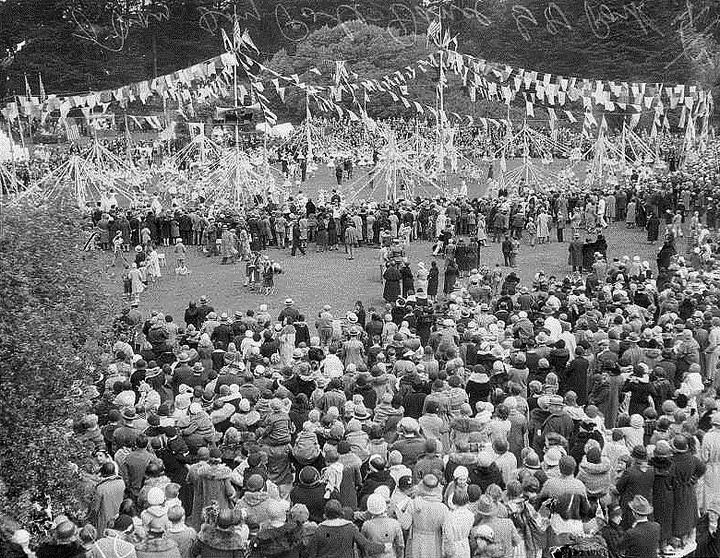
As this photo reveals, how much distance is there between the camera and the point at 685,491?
9.43 m

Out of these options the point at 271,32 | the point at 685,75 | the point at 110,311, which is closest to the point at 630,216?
the point at 110,311

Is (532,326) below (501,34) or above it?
below

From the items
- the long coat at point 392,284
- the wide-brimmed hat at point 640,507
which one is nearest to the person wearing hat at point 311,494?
the wide-brimmed hat at point 640,507

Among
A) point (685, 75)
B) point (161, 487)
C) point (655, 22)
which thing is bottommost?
point (161, 487)

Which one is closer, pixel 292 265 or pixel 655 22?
pixel 292 265

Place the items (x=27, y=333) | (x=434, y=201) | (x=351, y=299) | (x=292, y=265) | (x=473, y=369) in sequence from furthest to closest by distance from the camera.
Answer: (x=434, y=201), (x=292, y=265), (x=351, y=299), (x=473, y=369), (x=27, y=333)

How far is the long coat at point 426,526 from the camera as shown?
816 centimetres

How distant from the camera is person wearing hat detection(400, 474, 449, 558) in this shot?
8.16 metres

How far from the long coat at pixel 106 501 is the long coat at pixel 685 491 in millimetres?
6113

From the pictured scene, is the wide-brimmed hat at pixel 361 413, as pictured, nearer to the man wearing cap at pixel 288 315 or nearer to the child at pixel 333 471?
the child at pixel 333 471

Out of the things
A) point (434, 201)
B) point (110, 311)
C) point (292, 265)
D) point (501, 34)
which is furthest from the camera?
point (501, 34)

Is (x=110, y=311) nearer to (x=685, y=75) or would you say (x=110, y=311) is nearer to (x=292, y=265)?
(x=292, y=265)

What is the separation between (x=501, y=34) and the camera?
2746 inches

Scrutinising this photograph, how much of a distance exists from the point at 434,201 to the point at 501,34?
44.4 meters
